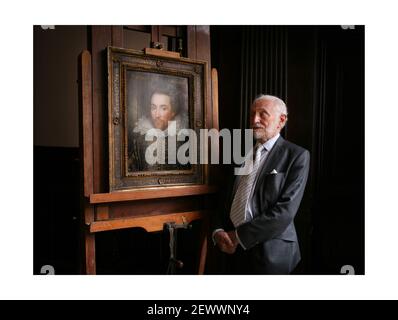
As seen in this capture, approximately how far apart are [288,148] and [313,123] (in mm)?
456

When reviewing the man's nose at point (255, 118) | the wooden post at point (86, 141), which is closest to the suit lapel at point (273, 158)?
the man's nose at point (255, 118)

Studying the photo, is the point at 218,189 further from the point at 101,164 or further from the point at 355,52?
the point at 355,52

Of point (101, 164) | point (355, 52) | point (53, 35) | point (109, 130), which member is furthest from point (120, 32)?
point (355, 52)

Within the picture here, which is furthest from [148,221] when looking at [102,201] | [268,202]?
[268,202]

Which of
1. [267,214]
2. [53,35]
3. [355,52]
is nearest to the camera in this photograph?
[267,214]

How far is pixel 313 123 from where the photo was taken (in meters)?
2.05

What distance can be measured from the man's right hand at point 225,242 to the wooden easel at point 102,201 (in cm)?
22

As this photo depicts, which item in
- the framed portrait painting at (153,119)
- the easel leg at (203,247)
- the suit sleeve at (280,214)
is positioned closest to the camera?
the suit sleeve at (280,214)

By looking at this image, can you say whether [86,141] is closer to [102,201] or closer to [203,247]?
[102,201]

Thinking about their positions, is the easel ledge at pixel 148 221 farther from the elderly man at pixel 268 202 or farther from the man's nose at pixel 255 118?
the man's nose at pixel 255 118

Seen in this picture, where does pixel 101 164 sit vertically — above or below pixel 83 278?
above

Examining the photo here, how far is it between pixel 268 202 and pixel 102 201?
758 millimetres

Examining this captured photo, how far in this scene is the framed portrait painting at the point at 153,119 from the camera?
1699 mm

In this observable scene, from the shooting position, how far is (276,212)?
159cm
